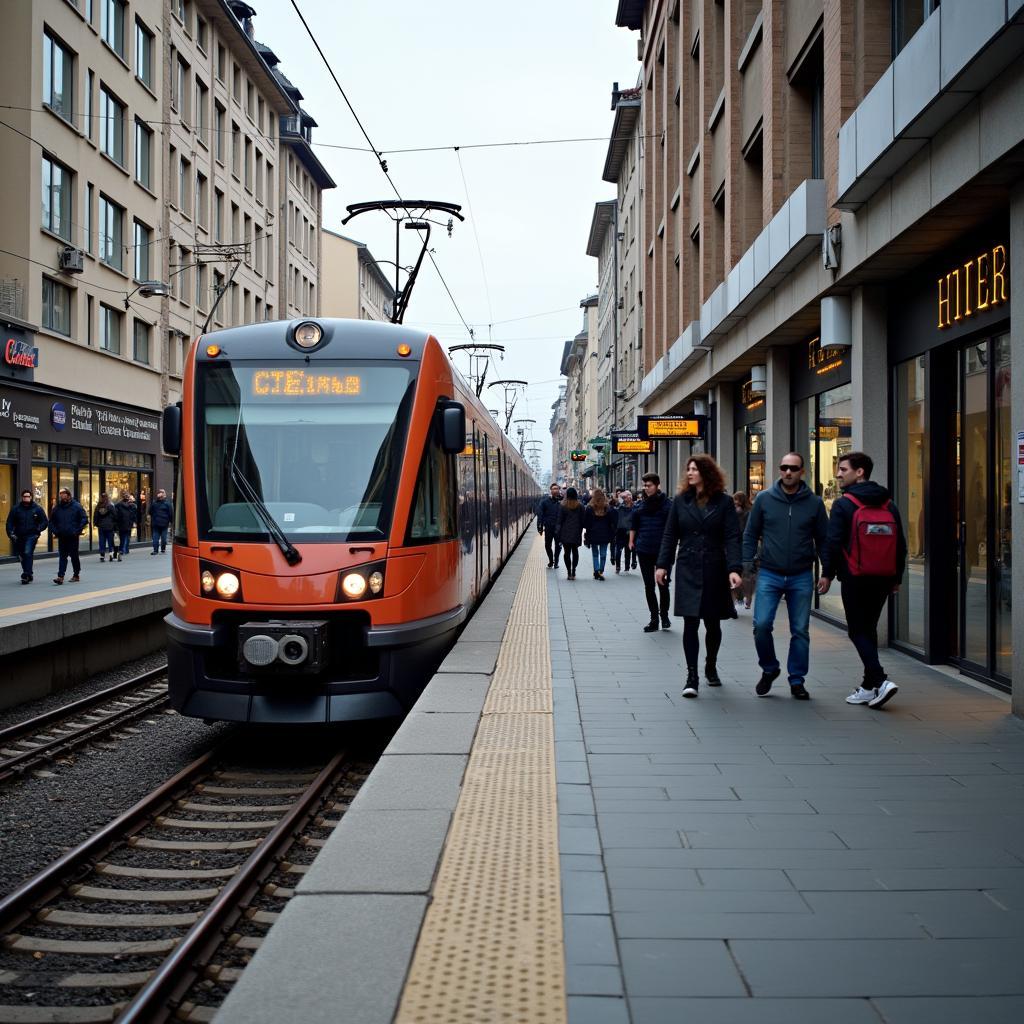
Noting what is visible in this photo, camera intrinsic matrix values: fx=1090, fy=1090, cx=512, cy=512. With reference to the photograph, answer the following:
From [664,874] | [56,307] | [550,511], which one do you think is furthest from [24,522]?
[664,874]

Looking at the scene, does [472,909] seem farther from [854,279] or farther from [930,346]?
[854,279]

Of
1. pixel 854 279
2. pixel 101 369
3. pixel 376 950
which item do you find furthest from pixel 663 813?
pixel 101 369

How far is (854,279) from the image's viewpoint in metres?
10.7

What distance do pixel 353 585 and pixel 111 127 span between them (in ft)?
87.8

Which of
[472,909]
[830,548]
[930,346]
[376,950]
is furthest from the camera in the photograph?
[930,346]

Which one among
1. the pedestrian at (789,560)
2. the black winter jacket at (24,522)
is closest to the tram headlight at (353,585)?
the pedestrian at (789,560)

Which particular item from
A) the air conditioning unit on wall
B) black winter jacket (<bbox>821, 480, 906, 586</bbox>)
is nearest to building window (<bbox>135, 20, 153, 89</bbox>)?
the air conditioning unit on wall

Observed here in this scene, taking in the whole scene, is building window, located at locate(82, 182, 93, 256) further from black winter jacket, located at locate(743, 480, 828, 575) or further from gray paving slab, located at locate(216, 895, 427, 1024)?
gray paving slab, located at locate(216, 895, 427, 1024)

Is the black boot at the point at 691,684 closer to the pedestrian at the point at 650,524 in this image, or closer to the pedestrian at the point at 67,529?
the pedestrian at the point at 650,524

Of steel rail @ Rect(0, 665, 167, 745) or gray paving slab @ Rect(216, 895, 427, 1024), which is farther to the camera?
steel rail @ Rect(0, 665, 167, 745)

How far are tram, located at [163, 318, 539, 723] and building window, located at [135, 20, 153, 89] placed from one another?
89.9ft

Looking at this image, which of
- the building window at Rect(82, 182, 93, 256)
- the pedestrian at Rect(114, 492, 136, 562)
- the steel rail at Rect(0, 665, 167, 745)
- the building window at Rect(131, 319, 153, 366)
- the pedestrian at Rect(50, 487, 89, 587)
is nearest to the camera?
the steel rail at Rect(0, 665, 167, 745)

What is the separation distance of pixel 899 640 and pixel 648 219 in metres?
24.0

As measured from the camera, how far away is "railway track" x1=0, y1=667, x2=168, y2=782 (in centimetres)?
770
